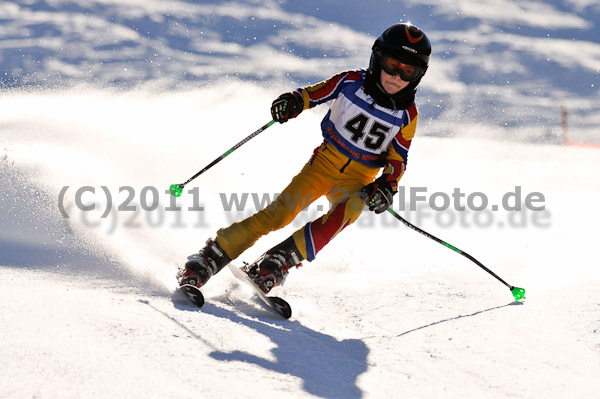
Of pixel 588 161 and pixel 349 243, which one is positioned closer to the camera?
pixel 349 243

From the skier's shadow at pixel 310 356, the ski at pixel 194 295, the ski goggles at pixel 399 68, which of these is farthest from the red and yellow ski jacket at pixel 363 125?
the ski at pixel 194 295

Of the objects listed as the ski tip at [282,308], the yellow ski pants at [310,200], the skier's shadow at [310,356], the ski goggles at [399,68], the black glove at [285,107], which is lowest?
the skier's shadow at [310,356]

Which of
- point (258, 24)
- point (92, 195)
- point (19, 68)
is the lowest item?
point (92, 195)

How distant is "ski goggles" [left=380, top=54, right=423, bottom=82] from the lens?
377 cm

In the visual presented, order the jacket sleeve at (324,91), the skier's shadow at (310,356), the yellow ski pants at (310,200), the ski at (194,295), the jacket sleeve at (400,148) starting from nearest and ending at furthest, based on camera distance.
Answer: the skier's shadow at (310,356)
the ski at (194,295)
the yellow ski pants at (310,200)
the jacket sleeve at (400,148)
the jacket sleeve at (324,91)

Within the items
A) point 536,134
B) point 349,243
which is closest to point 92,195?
point 349,243

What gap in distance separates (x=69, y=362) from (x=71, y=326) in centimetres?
38

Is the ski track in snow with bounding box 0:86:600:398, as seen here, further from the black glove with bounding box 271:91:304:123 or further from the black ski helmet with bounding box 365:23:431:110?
the black ski helmet with bounding box 365:23:431:110

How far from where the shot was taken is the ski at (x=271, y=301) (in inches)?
139

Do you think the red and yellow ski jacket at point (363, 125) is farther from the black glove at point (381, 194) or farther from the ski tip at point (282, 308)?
the ski tip at point (282, 308)

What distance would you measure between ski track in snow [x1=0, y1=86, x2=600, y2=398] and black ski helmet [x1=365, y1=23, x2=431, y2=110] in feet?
4.36

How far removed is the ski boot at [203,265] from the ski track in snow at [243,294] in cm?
11

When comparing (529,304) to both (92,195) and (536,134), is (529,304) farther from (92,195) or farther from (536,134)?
(536,134)

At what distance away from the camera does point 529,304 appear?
12.8 feet
